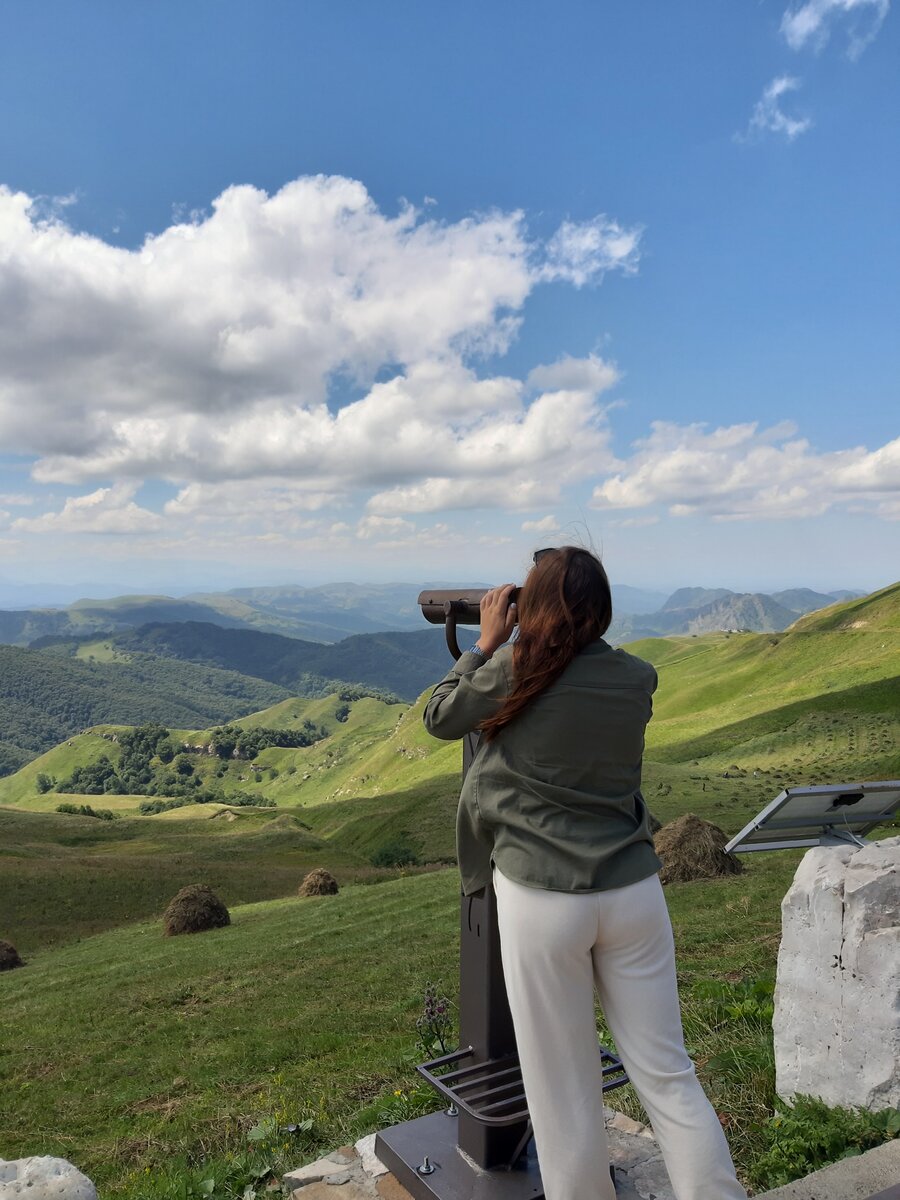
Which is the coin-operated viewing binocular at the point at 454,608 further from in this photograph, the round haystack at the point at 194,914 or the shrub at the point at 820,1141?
the round haystack at the point at 194,914

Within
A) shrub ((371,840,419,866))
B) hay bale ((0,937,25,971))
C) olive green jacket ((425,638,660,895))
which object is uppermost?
olive green jacket ((425,638,660,895))

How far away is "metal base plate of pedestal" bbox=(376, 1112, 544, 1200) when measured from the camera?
3.81 meters

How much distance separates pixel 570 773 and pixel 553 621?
583 mm

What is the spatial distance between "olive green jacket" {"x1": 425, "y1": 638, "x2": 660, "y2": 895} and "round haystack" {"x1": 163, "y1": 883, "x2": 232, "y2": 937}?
88.7 feet

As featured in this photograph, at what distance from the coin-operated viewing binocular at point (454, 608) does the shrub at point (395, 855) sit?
136 feet

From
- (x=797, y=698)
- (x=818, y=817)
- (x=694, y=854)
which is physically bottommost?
(x=797, y=698)

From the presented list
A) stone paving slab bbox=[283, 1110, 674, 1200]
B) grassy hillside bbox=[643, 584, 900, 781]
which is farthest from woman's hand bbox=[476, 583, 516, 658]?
grassy hillside bbox=[643, 584, 900, 781]

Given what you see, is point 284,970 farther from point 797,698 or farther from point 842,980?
point 797,698

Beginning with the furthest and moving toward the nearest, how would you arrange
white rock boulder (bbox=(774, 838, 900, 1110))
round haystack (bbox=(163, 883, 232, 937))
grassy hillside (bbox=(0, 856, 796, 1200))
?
1. round haystack (bbox=(163, 883, 232, 937))
2. grassy hillside (bbox=(0, 856, 796, 1200))
3. white rock boulder (bbox=(774, 838, 900, 1110))

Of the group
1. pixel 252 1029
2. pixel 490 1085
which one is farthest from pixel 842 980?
pixel 252 1029

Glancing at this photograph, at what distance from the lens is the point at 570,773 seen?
10.0 ft

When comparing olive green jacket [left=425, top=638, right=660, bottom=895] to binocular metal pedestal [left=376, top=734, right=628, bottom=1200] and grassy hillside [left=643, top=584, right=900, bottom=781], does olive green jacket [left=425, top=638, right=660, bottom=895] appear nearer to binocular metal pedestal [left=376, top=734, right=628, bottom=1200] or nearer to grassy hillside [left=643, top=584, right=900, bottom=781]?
binocular metal pedestal [left=376, top=734, right=628, bottom=1200]

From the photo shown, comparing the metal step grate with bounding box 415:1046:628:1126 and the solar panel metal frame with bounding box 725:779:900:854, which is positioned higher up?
the solar panel metal frame with bounding box 725:779:900:854

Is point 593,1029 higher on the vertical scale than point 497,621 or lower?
lower
